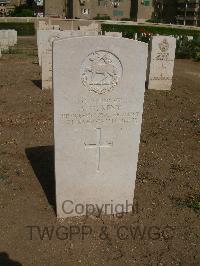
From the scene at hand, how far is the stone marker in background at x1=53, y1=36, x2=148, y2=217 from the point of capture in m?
3.74

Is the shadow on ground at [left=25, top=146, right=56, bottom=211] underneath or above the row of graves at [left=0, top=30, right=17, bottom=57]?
underneath

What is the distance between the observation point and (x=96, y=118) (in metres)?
4.04

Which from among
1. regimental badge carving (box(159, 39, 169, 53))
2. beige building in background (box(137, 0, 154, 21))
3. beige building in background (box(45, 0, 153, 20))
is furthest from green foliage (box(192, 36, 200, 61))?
beige building in background (box(45, 0, 153, 20))

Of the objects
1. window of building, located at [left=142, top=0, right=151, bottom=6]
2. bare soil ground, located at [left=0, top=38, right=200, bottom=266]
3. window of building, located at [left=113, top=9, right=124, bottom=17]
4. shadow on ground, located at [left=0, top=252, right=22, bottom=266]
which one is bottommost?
shadow on ground, located at [left=0, top=252, right=22, bottom=266]

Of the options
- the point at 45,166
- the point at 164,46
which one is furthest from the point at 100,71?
the point at 164,46

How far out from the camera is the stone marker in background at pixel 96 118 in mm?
3744

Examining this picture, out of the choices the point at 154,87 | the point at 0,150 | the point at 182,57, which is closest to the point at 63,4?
the point at 182,57

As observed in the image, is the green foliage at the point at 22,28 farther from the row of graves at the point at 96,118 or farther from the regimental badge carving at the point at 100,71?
the regimental badge carving at the point at 100,71

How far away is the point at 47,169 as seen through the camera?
5.61 metres

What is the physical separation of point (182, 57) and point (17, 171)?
1470 cm

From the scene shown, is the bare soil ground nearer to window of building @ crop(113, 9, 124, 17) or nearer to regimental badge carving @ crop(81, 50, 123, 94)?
regimental badge carving @ crop(81, 50, 123, 94)

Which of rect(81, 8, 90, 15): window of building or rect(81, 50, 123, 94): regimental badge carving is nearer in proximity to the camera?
rect(81, 50, 123, 94): regimental badge carving

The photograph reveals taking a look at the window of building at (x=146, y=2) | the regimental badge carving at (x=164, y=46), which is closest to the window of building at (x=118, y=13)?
the window of building at (x=146, y=2)

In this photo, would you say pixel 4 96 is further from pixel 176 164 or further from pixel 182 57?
pixel 182 57
